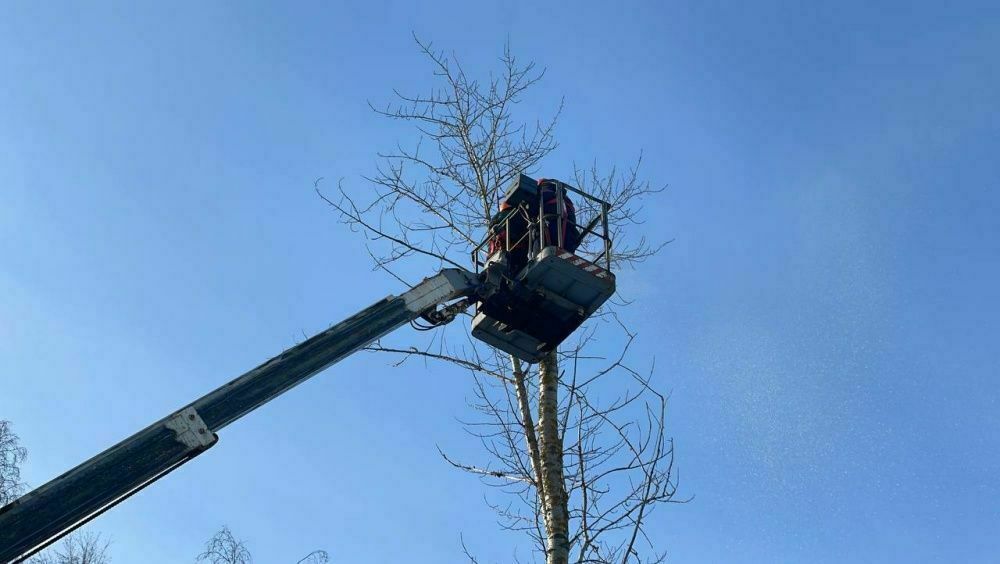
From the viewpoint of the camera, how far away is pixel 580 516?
10.4m

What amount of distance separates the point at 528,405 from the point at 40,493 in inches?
207

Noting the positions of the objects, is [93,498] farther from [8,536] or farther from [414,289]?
[414,289]

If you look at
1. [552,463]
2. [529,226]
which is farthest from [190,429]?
[529,226]

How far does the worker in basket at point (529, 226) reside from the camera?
11.1 m

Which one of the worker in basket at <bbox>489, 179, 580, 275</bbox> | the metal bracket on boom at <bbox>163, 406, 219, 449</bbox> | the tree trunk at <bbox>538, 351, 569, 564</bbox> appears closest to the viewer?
the metal bracket on boom at <bbox>163, 406, 219, 449</bbox>

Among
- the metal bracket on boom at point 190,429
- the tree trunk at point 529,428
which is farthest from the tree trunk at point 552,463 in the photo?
the metal bracket on boom at point 190,429

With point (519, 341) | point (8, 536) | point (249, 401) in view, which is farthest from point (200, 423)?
point (519, 341)

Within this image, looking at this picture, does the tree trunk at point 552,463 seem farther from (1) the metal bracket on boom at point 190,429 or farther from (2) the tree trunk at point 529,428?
(1) the metal bracket on boom at point 190,429

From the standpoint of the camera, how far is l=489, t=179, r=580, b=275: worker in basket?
11.1 m

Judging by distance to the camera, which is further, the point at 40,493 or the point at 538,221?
the point at 538,221

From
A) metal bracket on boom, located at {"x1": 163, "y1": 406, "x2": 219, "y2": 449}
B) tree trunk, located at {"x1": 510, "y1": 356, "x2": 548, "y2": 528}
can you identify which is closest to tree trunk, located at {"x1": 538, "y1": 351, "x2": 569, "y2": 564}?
tree trunk, located at {"x1": 510, "y1": 356, "x2": 548, "y2": 528}

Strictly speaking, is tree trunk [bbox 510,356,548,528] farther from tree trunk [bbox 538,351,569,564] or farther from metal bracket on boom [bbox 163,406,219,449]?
metal bracket on boom [bbox 163,406,219,449]

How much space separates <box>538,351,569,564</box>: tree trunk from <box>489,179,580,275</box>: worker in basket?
1.17 m

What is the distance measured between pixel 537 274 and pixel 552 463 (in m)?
1.95
